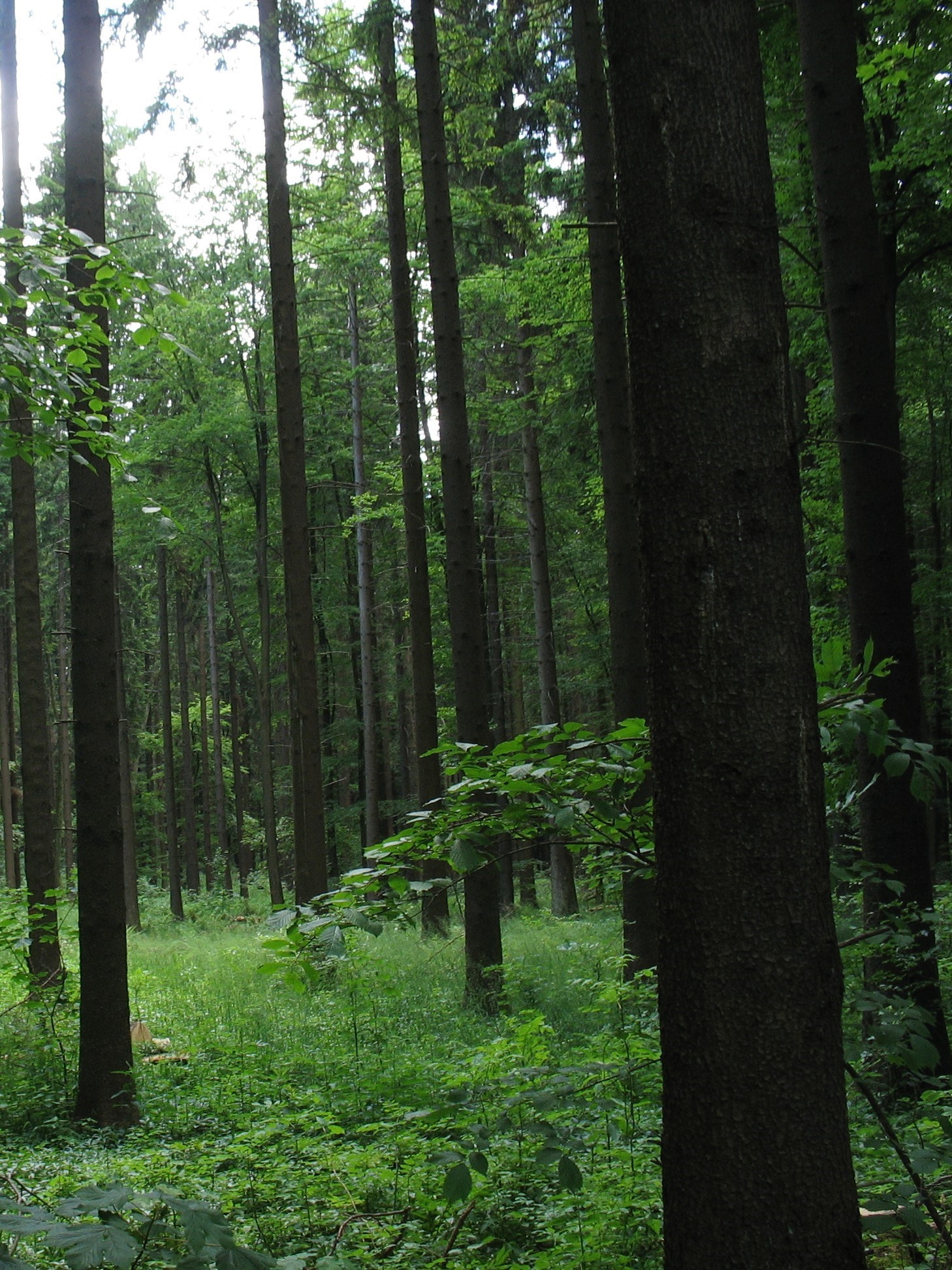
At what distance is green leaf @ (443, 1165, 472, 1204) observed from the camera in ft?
7.93

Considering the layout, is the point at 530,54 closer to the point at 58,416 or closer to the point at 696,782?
the point at 58,416

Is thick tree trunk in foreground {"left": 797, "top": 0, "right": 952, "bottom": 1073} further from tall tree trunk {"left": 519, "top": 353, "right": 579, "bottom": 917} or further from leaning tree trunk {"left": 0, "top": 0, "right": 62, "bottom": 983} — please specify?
tall tree trunk {"left": 519, "top": 353, "right": 579, "bottom": 917}

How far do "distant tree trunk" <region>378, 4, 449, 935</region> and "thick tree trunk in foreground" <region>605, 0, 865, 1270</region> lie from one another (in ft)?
35.1

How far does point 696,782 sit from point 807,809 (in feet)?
0.80

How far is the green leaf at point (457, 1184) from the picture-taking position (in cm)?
242

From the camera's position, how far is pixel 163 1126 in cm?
630

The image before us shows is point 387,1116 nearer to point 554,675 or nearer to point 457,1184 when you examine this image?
point 457,1184

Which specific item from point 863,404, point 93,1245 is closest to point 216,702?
point 863,404

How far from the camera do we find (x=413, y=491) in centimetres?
1426

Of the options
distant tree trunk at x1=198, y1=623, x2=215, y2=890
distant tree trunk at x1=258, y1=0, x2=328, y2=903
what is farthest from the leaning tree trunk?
distant tree trunk at x1=198, y1=623, x2=215, y2=890

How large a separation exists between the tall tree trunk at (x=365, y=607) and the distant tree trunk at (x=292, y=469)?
6.06 meters

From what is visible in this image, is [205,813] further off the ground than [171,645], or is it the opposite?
[171,645]

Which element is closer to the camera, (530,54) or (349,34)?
(349,34)

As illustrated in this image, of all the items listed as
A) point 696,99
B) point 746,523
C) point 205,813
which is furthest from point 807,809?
point 205,813
